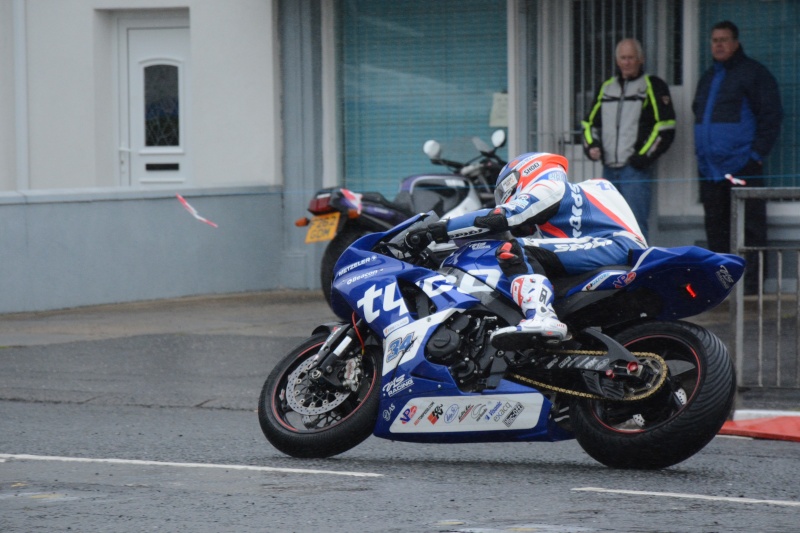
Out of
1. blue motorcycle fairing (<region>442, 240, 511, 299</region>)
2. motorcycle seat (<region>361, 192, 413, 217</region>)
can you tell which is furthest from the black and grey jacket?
blue motorcycle fairing (<region>442, 240, 511, 299</region>)

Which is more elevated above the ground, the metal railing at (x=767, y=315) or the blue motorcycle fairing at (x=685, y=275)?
the blue motorcycle fairing at (x=685, y=275)

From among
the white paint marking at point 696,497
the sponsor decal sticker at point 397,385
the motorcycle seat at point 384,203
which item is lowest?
the white paint marking at point 696,497

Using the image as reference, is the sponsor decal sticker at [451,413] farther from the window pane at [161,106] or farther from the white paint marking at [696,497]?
the window pane at [161,106]

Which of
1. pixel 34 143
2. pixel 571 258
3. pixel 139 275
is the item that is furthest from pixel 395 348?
pixel 34 143

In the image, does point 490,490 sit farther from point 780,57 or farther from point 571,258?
point 780,57

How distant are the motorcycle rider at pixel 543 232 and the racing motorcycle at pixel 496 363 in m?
0.09

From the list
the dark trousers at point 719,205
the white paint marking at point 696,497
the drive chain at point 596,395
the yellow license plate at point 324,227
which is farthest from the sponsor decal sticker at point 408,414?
the dark trousers at point 719,205

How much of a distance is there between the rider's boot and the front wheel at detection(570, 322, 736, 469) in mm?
289

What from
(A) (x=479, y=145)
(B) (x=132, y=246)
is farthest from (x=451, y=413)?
(B) (x=132, y=246)

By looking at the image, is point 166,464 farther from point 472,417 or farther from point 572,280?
point 572,280

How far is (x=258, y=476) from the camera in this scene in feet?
21.2

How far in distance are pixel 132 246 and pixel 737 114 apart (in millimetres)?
5568

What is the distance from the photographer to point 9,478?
21.3 ft

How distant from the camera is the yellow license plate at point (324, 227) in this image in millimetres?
11969
